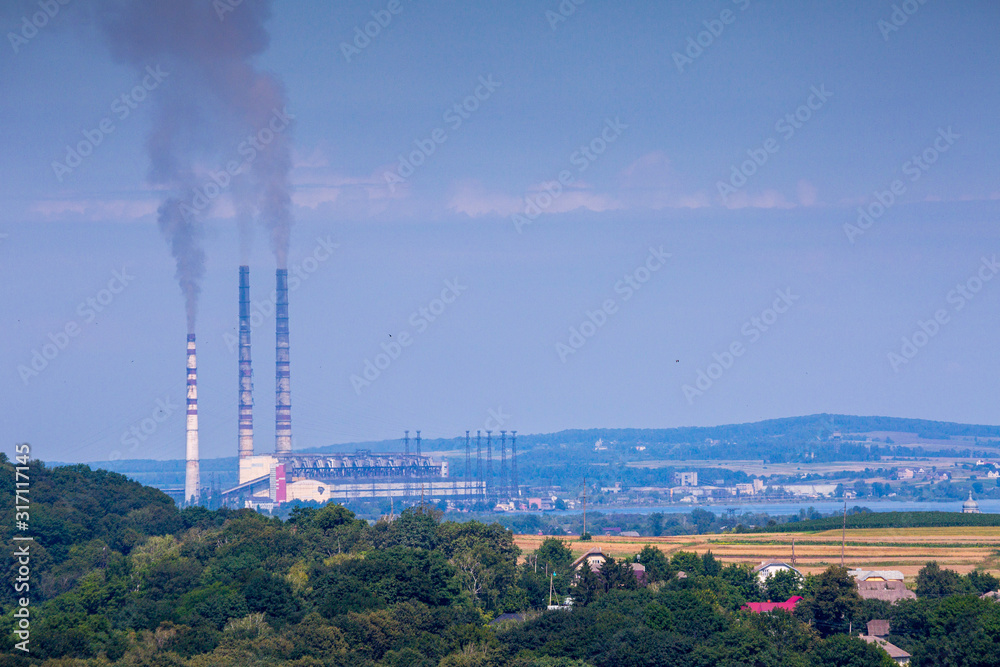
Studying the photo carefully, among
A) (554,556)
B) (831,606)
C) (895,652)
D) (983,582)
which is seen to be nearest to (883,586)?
(983,582)

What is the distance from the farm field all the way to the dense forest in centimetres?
836

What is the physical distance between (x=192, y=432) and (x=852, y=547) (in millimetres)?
99698

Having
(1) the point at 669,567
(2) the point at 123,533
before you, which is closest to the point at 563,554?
(1) the point at 669,567

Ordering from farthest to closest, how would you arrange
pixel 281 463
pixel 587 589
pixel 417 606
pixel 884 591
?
pixel 281 463, pixel 884 591, pixel 587 589, pixel 417 606

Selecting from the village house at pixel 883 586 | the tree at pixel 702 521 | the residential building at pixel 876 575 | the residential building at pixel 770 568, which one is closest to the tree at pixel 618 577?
the residential building at pixel 770 568

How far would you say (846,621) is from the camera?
5169 centimetres

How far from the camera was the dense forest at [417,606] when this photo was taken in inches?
1725

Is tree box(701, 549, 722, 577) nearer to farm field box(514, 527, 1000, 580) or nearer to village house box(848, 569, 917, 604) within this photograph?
farm field box(514, 527, 1000, 580)

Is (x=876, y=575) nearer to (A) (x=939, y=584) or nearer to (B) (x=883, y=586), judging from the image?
(B) (x=883, y=586)

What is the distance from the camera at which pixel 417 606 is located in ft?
169

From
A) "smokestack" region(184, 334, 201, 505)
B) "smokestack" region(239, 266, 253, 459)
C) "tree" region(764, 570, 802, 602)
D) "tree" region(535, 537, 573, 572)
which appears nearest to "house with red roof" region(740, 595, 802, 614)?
"tree" region(764, 570, 802, 602)

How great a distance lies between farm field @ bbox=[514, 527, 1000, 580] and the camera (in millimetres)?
73000

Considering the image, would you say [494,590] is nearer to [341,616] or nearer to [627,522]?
[341,616]

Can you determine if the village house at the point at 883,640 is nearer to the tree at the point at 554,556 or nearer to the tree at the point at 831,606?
the tree at the point at 831,606
